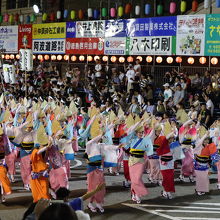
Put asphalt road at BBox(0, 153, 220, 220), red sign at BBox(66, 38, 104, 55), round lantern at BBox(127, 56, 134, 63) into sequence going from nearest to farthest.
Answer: asphalt road at BBox(0, 153, 220, 220), round lantern at BBox(127, 56, 134, 63), red sign at BBox(66, 38, 104, 55)

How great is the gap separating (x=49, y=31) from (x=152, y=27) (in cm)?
668

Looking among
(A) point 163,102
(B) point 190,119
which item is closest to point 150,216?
(B) point 190,119

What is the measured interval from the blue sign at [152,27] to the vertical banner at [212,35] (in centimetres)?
145

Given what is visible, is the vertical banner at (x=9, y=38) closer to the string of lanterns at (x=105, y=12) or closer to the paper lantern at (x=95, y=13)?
the string of lanterns at (x=105, y=12)

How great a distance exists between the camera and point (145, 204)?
9.16 m

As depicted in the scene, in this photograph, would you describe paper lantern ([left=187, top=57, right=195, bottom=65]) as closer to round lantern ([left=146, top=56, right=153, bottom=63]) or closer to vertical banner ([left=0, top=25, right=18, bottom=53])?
round lantern ([left=146, top=56, right=153, bottom=63])

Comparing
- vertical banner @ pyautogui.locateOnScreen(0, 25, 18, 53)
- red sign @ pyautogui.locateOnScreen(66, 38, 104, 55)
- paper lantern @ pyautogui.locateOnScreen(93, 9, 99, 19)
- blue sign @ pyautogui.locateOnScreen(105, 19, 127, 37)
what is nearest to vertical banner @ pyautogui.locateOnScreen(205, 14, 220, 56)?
blue sign @ pyautogui.locateOnScreen(105, 19, 127, 37)

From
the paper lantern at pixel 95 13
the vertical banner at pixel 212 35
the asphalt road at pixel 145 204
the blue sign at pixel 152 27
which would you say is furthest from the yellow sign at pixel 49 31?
the asphalt road at pixel 145 204

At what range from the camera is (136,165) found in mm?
9328

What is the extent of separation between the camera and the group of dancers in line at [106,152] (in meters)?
8.70

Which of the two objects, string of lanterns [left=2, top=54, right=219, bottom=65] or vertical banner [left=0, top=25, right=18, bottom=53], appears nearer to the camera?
string of lanterns [left=2, top=54, right=219, bottom=65]

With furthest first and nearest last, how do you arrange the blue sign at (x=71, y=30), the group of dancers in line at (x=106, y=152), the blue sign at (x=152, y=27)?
the blue sign at (x=71, y=30), the blue sign at (x=152, y=27), the group of dancers in line at (x=106, y=152)

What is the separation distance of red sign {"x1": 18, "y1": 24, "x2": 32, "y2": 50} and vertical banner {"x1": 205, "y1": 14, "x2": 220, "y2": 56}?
10.6 metres

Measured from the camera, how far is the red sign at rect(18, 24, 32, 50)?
79.6ft
